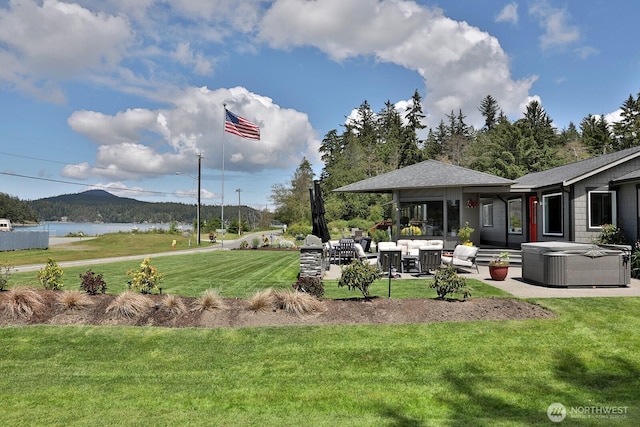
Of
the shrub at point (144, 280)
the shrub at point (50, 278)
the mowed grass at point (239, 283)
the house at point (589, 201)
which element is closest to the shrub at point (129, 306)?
the shrub at point (144, 280)

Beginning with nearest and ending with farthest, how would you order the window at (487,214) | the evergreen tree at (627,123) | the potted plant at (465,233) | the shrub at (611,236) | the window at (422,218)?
the shrub at (611,236)
the potted plant at (465,233)
the window at (422,218)
the window at (487,214)
the evergreen tree at (627,123)

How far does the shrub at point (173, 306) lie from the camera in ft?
20.1

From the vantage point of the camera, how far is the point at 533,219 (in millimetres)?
15125

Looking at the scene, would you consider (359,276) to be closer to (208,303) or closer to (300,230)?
(208,303)

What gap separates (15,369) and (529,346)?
613 cm

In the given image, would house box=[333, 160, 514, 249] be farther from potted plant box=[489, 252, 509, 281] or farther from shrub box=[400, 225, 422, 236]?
potted plant box=[489, 252, 509, 281]

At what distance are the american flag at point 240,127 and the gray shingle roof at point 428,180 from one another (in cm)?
1010

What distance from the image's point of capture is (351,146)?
2192 inches

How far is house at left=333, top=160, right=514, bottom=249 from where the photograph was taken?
14.4m

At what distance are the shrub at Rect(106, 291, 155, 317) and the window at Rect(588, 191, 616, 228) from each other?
12.7 m

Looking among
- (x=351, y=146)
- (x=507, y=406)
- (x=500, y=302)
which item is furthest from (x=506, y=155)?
(x=507, y=406)

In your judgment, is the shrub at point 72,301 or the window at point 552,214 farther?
the window at point 552,214

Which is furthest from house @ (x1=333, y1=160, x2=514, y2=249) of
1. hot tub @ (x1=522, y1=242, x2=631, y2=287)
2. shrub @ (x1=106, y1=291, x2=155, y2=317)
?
shrub @ (x1=106, y1=291, x2=155, y2=317)

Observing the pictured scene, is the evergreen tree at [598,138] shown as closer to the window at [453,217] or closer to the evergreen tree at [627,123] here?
the evergreen tree at [627,123]
